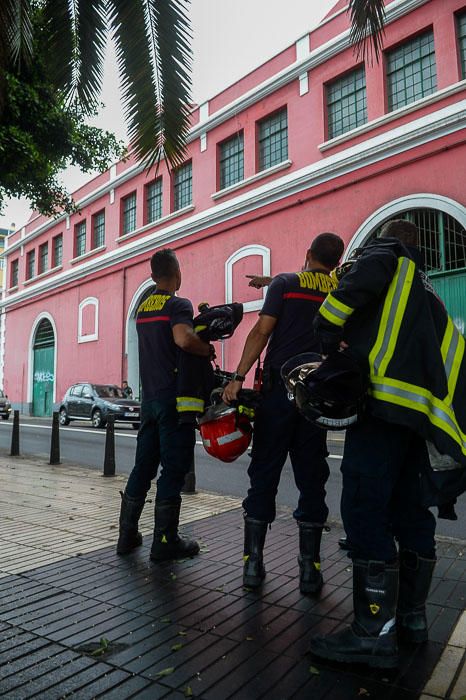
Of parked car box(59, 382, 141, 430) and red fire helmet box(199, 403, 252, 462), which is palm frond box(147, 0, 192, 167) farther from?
parked car box(59, 382, 141, 430)

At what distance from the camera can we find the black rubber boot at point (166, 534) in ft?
11.6

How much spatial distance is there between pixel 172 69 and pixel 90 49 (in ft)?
1.31

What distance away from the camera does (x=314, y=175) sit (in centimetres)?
1529

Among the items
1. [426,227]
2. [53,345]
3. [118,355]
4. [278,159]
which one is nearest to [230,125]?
[278,159]

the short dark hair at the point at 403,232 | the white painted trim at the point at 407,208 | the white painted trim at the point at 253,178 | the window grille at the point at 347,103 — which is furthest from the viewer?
the white painted trim at the point at 253,178

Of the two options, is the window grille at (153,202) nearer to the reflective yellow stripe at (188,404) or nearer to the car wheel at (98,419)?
the car wheel at (98,419)

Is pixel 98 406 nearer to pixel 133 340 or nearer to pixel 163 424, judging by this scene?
pixel 133 340

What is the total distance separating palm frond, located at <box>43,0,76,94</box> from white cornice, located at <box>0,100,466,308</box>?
12.0m

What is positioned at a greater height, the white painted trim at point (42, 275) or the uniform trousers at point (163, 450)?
the white painted trim at point (42, 275)

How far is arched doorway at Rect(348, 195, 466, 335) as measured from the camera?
12.5 meters

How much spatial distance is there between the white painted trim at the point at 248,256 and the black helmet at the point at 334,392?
13630mm

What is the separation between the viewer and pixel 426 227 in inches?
515

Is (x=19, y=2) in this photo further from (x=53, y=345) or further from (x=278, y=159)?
(x=53, y=345)

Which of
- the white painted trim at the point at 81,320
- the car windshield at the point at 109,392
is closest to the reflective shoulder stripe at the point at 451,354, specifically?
the car windshield at the point at 109,392
